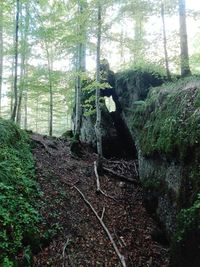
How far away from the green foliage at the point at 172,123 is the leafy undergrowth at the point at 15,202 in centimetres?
438

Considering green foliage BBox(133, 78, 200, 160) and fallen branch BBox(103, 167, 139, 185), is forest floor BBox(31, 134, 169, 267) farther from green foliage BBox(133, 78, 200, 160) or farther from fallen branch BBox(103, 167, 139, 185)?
green foliage BBox(133, 78, 200, 160)

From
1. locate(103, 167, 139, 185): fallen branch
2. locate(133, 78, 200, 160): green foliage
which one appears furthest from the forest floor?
locate(133, 78, 200, 160): green foliage

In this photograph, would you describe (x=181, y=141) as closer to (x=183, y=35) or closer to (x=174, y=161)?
(x=174, y=161)

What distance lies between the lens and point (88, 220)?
8.55 meters

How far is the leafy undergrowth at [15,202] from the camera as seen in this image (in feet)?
18.2

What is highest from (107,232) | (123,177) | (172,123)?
(172,123)

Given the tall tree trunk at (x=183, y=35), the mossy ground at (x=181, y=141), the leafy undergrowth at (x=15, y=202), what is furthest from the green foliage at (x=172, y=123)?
the leafy undergrowth at (x=15, y=202)

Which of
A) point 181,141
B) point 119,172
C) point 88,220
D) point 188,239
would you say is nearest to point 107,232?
point 88,220

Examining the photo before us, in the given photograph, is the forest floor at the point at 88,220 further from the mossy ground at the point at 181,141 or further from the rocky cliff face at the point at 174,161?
the mossy ground at the point at 181,141

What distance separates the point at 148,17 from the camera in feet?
47.5

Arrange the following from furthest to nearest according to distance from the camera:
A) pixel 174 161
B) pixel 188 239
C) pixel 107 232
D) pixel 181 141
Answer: pixel 174 161
pixel 107 232
pixel 181 141
pixel 188 239

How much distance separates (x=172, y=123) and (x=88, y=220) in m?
4.10

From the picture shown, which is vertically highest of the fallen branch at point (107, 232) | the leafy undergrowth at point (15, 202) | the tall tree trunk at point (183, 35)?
the tall tree trunk at point (183, 35)

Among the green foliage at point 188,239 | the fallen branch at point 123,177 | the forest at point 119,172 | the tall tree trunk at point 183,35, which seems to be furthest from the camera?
the tall tree trunk at point 183,35
